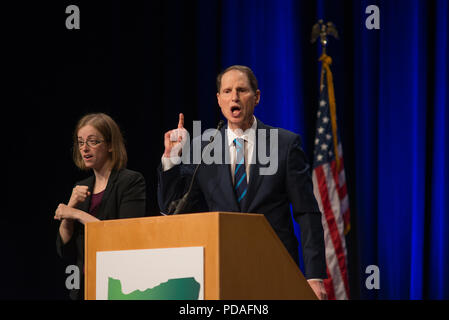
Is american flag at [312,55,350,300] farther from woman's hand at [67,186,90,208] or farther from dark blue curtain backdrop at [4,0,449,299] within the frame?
woman's hand at [67,186,90,208]

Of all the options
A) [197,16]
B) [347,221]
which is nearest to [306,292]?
[347,221]

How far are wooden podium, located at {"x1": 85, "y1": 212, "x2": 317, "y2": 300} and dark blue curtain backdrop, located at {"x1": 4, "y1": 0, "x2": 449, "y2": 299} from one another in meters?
2.79

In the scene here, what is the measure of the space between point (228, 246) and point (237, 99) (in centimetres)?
94

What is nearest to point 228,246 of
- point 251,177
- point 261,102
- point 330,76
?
point 251,177

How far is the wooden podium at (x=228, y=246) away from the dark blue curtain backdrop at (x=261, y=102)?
279cm

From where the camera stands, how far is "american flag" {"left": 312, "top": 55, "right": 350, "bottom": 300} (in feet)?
15.6

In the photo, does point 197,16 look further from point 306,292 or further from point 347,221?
point 306,292

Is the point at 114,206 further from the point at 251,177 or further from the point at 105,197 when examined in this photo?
the point at 251,177

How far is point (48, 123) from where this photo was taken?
4.67 m

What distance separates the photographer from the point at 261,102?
18.0 feet

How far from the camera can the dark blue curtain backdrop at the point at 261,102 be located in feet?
15.0

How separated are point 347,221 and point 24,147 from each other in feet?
8.35

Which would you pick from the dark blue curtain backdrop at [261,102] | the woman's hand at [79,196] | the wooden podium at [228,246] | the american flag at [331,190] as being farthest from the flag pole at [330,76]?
the wooden podium at [228,246]

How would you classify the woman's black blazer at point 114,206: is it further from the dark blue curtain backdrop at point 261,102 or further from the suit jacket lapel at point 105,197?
the dark blue curtain backdrop at point 261,102
